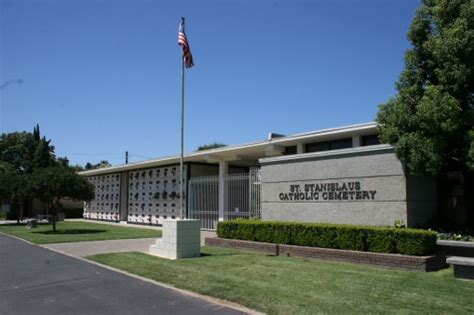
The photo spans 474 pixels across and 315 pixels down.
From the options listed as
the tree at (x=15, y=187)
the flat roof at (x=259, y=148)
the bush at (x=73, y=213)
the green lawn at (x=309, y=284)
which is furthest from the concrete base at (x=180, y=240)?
the bush at (x=73, y=213)

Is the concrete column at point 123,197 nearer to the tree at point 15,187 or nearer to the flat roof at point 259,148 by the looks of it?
the flat roof at point 259,148

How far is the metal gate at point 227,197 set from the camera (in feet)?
63.3

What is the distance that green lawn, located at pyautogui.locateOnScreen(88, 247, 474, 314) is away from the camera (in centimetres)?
701

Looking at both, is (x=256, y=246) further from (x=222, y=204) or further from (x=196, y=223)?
(x=222, y=204)

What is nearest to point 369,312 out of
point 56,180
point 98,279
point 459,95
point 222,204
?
point 98,279

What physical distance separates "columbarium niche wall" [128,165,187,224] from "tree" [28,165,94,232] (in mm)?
5217

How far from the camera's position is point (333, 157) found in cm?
1391

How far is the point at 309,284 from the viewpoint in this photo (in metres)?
8.55

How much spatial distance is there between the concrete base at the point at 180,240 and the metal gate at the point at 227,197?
6.09 m

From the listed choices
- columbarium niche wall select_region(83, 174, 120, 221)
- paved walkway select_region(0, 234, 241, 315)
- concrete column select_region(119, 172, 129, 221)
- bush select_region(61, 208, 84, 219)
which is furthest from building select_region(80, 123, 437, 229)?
bush select_region(61, 208, 84, 219)

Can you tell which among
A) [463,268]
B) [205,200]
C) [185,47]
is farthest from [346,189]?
[205,200]

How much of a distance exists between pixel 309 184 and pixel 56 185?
46.3ft

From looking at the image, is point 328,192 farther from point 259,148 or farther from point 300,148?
point 259,148

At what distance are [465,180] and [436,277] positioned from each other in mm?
4332
